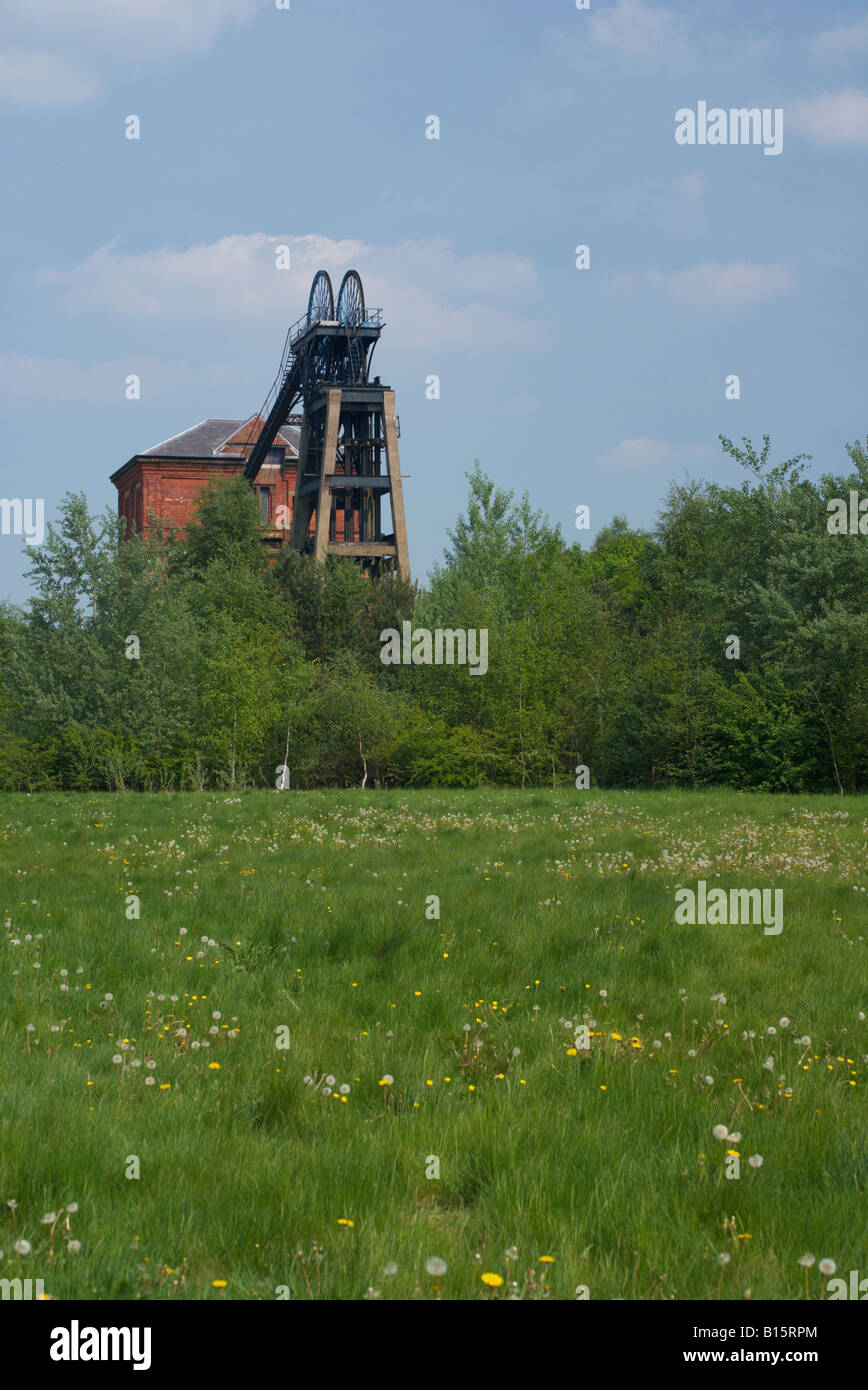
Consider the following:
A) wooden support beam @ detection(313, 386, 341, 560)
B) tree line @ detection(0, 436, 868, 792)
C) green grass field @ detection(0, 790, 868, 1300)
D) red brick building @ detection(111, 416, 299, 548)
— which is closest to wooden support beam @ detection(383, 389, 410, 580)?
wooden support beam @ detection(313, 386, 341, 560)

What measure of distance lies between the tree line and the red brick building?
3045cm

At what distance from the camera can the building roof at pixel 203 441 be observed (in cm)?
8406

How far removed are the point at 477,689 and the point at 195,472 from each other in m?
48.1

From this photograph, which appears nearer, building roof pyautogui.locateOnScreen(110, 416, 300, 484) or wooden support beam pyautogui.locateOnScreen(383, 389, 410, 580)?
wooden support beam pyautogui.locateOnScreen(383, 389, 410, 580)

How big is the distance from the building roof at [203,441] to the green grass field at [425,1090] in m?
76.3

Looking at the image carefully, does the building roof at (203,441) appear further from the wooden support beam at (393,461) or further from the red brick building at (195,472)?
the wooden support beam at (393,461)

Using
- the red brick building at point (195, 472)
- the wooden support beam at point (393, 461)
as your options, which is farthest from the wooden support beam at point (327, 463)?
the red brick building at point (195, 472)

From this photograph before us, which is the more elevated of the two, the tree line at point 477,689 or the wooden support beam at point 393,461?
the wooden support beam at point 393,461

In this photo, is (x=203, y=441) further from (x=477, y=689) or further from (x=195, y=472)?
(x=477, y=689)

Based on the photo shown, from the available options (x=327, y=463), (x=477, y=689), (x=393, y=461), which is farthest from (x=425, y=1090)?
(x=393, y=461)

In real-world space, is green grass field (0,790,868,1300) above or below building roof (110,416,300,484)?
below

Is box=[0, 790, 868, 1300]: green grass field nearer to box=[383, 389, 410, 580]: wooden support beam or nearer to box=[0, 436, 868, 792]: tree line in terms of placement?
box=[0, 436, 868, 792]: tree line

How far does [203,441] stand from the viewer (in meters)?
86.6

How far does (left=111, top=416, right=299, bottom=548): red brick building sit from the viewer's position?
82250 millimetres
